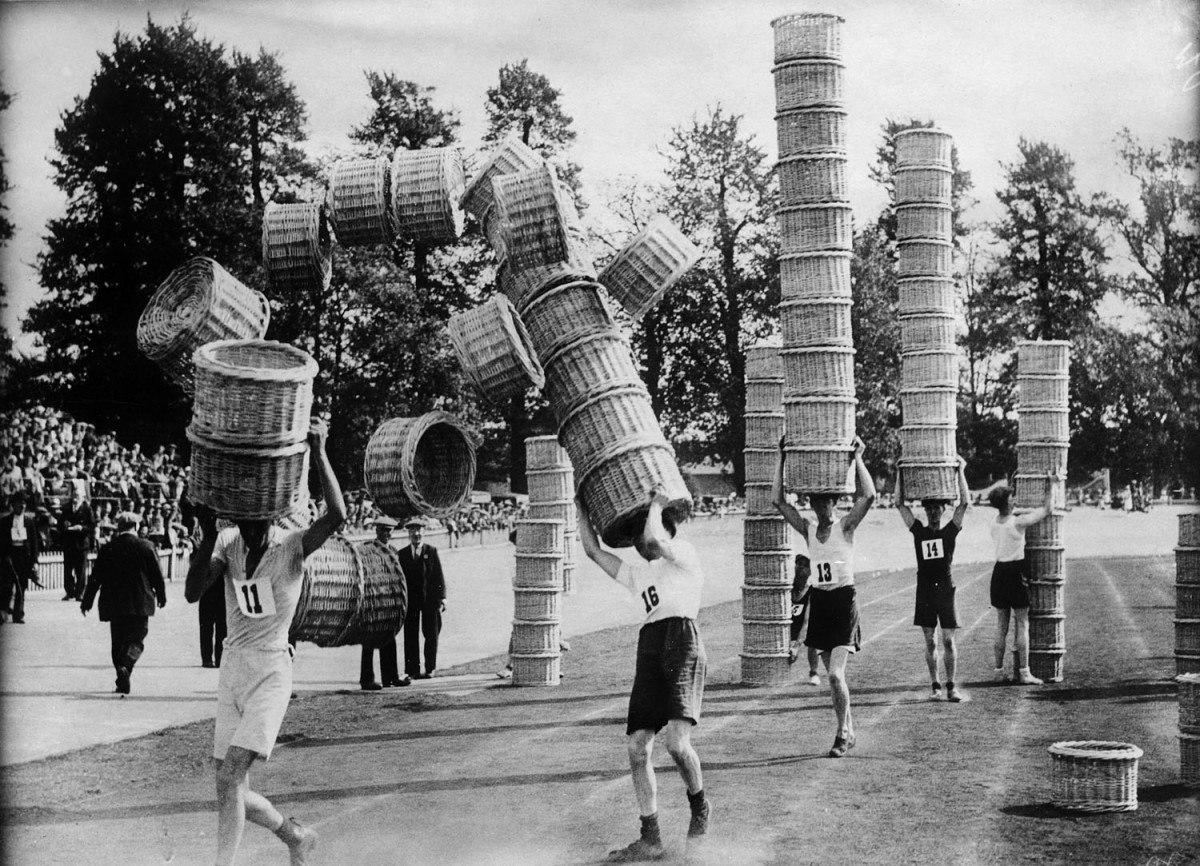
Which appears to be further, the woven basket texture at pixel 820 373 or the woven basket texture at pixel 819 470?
the woven basket texture at pixel 820 373

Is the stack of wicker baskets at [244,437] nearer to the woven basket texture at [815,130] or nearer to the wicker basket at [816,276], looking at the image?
the wicker basket at [816,276]

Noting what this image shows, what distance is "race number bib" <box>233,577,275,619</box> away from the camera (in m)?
6.83

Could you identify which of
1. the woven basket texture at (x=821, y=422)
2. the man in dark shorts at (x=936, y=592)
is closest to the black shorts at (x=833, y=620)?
the woven basket texture at (x=821, y=422)

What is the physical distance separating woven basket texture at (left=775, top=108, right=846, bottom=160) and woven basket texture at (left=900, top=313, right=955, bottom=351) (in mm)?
2978

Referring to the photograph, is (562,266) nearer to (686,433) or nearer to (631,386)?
(631,386)

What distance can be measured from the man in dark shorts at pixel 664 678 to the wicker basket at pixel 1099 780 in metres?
2.47

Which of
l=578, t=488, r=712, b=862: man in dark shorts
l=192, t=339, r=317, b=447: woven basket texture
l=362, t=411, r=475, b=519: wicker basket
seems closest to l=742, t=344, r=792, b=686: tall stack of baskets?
l=362, t=411, r=475, b=519: wicker basket

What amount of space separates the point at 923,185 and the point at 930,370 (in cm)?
217

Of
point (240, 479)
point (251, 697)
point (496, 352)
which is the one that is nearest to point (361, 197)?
point (496, 352)

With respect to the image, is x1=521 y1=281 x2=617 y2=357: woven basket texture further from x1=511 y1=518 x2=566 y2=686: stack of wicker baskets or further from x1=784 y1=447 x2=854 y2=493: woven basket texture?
x1=511 y1=518 x2=566 y2=686: stack of wicker baskets

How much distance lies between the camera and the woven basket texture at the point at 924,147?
1434cm

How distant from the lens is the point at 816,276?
40.5 feet

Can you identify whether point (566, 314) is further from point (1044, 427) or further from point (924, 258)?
point (1044, 427)

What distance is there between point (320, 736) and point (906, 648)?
29.7 ft
